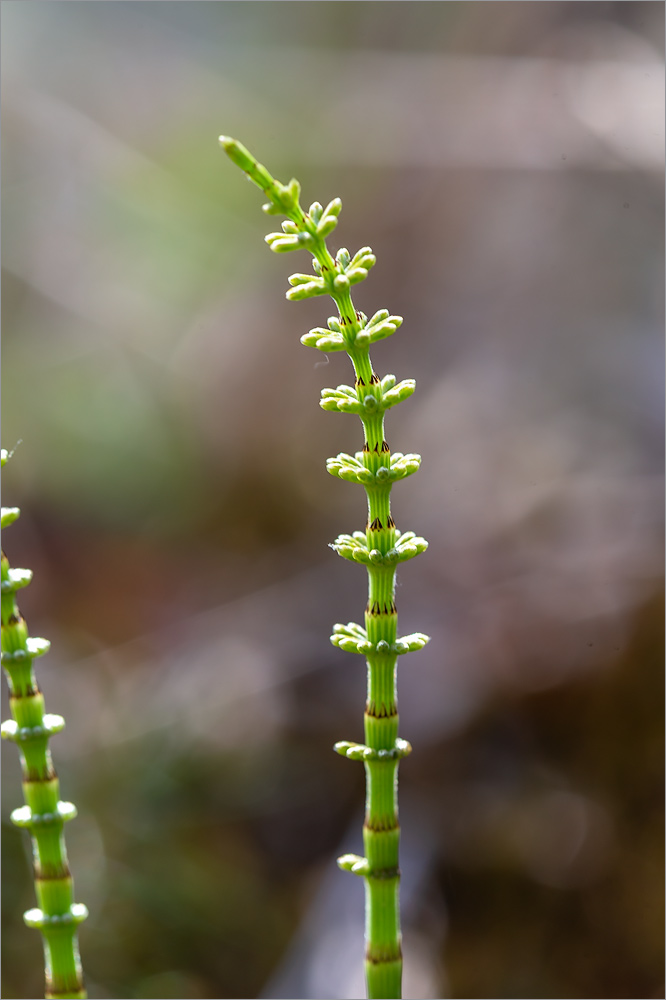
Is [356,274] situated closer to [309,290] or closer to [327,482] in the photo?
[309,290]

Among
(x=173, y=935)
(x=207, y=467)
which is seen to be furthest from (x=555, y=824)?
(x=207, y=467)

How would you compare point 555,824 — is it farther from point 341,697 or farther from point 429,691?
point 341,697

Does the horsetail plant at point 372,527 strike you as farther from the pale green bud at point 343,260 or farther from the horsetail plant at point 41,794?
the horsetail plant at point 41,794

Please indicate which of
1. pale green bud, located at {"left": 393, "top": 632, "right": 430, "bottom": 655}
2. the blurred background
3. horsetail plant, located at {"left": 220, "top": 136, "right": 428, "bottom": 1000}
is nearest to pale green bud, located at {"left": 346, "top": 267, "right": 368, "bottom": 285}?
horsetail plant, located at {"left": 220, "top": 136, "right": 428, "bottom": 1000}

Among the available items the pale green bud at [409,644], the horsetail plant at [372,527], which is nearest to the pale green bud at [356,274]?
the horsetail plant at [372,527]

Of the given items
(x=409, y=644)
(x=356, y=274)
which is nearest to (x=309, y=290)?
(x=356, y=274)
